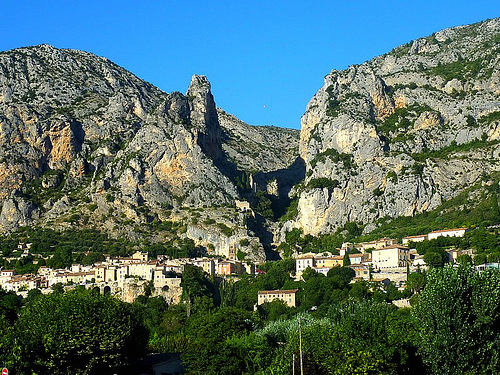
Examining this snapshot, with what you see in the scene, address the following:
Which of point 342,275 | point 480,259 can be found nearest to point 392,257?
point 342,275

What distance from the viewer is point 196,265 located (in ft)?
432

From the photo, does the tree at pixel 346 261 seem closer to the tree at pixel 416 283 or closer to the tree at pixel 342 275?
the tree at pixel 342 275

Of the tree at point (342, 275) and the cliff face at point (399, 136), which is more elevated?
the cliff face at point (399, 136)

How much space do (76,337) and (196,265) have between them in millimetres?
70182

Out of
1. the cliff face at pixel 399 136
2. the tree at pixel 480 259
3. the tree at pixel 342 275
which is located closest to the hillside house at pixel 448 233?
the tree at pixel 480 259

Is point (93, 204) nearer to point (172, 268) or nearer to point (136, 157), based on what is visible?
point (136, 157)

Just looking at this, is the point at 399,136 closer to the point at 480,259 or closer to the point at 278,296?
the point at 480,259

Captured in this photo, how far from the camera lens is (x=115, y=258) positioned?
138 metres

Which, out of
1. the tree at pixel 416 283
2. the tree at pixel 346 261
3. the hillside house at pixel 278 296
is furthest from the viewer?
the tree at pixel 346 261

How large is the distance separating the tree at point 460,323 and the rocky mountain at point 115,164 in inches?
3537

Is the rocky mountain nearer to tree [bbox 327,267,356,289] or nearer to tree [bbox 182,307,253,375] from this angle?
tree [bbox 327,267,356,289]

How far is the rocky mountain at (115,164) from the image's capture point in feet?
503

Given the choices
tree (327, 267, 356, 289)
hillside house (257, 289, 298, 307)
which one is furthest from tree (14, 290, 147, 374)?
tree (327, 267, 356, 289)

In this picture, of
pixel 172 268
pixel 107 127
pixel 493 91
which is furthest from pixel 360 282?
pixel 107 127
